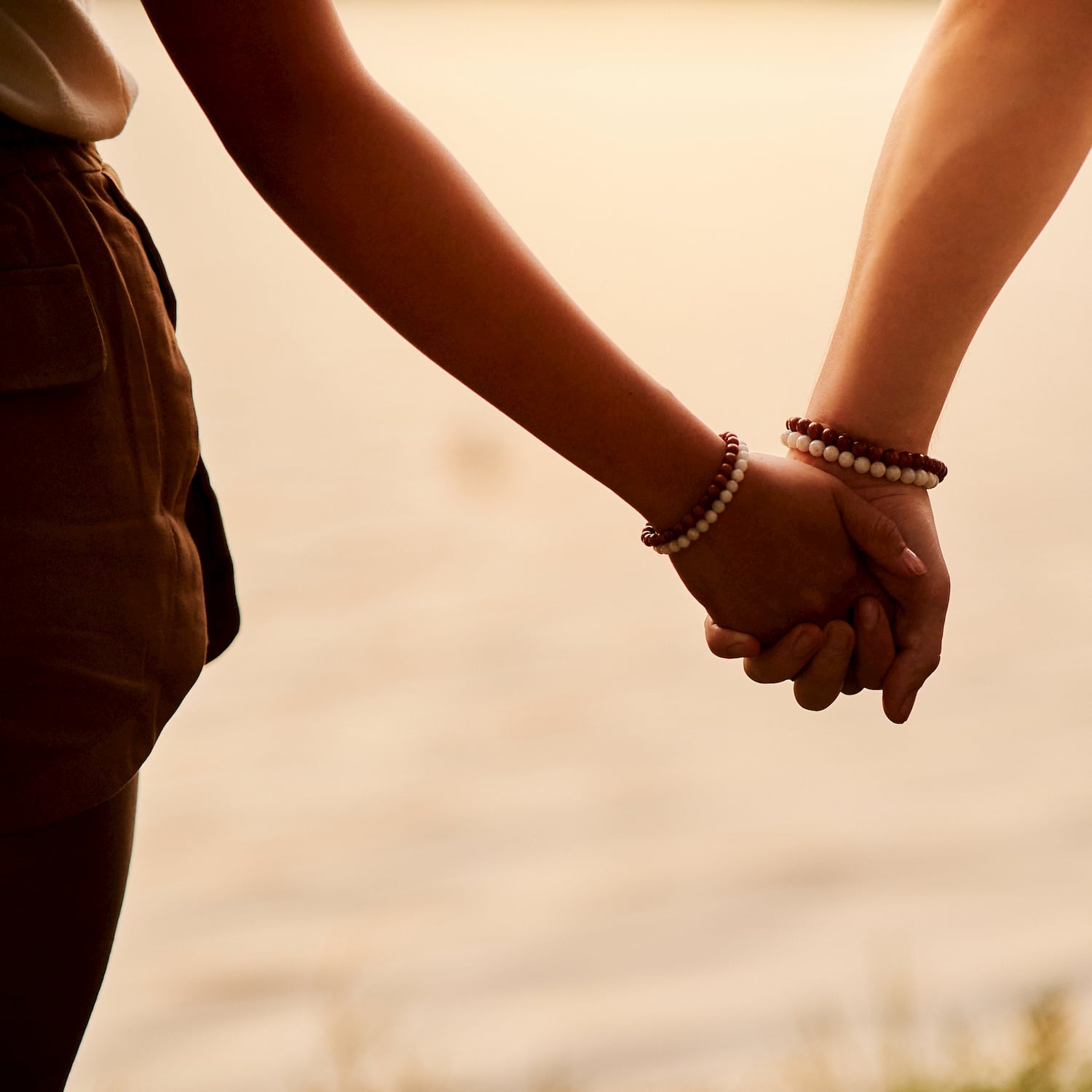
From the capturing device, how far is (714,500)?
120cm

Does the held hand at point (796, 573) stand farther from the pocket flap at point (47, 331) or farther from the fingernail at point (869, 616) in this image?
the pocket flap at point (47, 331)

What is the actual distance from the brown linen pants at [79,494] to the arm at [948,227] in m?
0.67

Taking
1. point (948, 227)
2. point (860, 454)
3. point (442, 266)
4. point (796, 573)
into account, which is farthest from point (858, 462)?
point (442, 266)

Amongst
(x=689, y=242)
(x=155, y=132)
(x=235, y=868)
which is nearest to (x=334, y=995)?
(x=235, y=868)

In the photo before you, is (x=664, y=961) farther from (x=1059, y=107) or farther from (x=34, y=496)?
(x=34, y=496)

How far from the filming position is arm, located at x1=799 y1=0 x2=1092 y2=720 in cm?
129

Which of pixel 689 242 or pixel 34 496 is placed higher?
pixel 34 496

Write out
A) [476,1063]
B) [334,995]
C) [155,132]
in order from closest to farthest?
[476,1063]
[334,995]
[155,132]

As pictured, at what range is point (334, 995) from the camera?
6.48 ft

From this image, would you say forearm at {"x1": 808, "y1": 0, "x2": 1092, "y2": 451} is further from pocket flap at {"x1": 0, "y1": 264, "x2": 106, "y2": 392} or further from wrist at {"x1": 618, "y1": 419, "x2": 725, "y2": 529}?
pocket flap at {"x1": 0, "y1": 264, "x2": 106, "y2": 392}

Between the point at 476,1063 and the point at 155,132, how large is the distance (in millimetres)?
8280

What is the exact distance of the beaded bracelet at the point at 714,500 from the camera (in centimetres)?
119

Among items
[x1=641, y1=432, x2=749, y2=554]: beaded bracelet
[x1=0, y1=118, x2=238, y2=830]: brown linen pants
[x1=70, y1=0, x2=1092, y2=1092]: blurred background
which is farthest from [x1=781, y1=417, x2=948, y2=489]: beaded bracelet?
[x1=70, y1=0, x2=1092, y2=1092]: blurred background

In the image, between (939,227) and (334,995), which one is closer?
(939,227)
